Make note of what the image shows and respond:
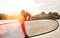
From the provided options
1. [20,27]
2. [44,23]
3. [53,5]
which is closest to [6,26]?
[20,27]

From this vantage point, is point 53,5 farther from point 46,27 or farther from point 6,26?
point 6,26

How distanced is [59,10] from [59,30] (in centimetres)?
23

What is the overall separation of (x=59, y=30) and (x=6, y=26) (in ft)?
1.96

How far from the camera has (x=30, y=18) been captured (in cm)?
147

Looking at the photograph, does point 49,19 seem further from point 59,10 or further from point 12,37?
point 12,37

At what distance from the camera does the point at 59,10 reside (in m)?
1.47

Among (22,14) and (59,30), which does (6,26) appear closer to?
(22,14)

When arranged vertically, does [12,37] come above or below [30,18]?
below

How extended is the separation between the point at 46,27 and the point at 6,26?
1.48ft

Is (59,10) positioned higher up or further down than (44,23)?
higher up

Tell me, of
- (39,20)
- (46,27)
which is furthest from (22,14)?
(46,27)

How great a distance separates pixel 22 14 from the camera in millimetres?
1457

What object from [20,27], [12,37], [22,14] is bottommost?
[12,37]

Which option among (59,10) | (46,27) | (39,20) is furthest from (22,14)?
(59,10)
